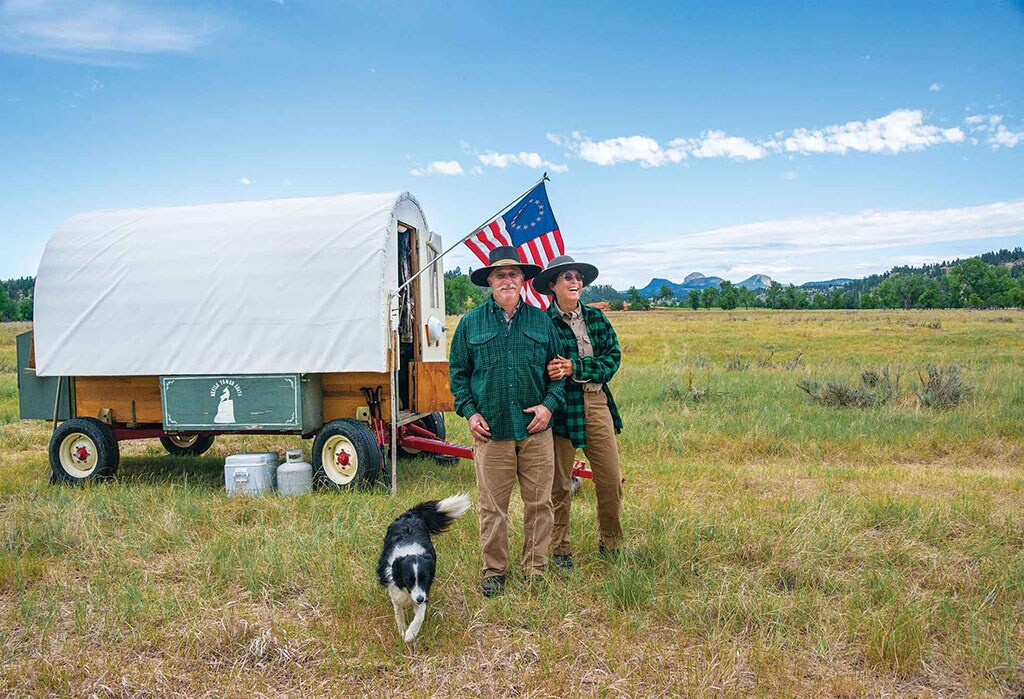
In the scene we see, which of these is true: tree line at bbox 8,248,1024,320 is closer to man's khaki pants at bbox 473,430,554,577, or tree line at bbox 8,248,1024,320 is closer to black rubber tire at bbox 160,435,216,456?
black rubber tire at bbox 160,435,216,456

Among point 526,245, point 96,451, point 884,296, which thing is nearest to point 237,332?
point 96,451

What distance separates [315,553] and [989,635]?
4037mm

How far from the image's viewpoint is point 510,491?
4781 mm

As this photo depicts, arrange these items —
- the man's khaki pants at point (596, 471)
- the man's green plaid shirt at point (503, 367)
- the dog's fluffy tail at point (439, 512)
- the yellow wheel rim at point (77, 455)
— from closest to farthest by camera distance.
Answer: the man's green plaid shirt at point (503, 367) → the dog's fluffy tail at point (439, 512) → the man's khaki pants at point (596, 471) → the yellow wheel rim at point (77, 455)

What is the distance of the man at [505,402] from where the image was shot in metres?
4.69

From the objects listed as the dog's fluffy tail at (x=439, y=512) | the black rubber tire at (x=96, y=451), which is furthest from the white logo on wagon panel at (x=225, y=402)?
the dog's fluffy tail at (x=439, y=512)

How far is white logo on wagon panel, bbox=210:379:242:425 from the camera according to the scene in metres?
7.96

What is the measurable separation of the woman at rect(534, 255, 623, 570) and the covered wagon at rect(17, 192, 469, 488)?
265 cm

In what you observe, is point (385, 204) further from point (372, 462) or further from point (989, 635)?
point (989, 635)

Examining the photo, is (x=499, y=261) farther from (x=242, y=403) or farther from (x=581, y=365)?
(x=242, y=403)

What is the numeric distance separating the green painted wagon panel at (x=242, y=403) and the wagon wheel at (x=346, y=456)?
0.27 meters

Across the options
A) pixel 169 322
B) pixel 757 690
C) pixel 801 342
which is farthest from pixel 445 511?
pixel 801 342

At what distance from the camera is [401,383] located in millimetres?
8539

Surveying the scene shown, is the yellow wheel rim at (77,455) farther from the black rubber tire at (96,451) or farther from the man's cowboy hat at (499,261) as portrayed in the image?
the man's cowboy hat at (499,261)
